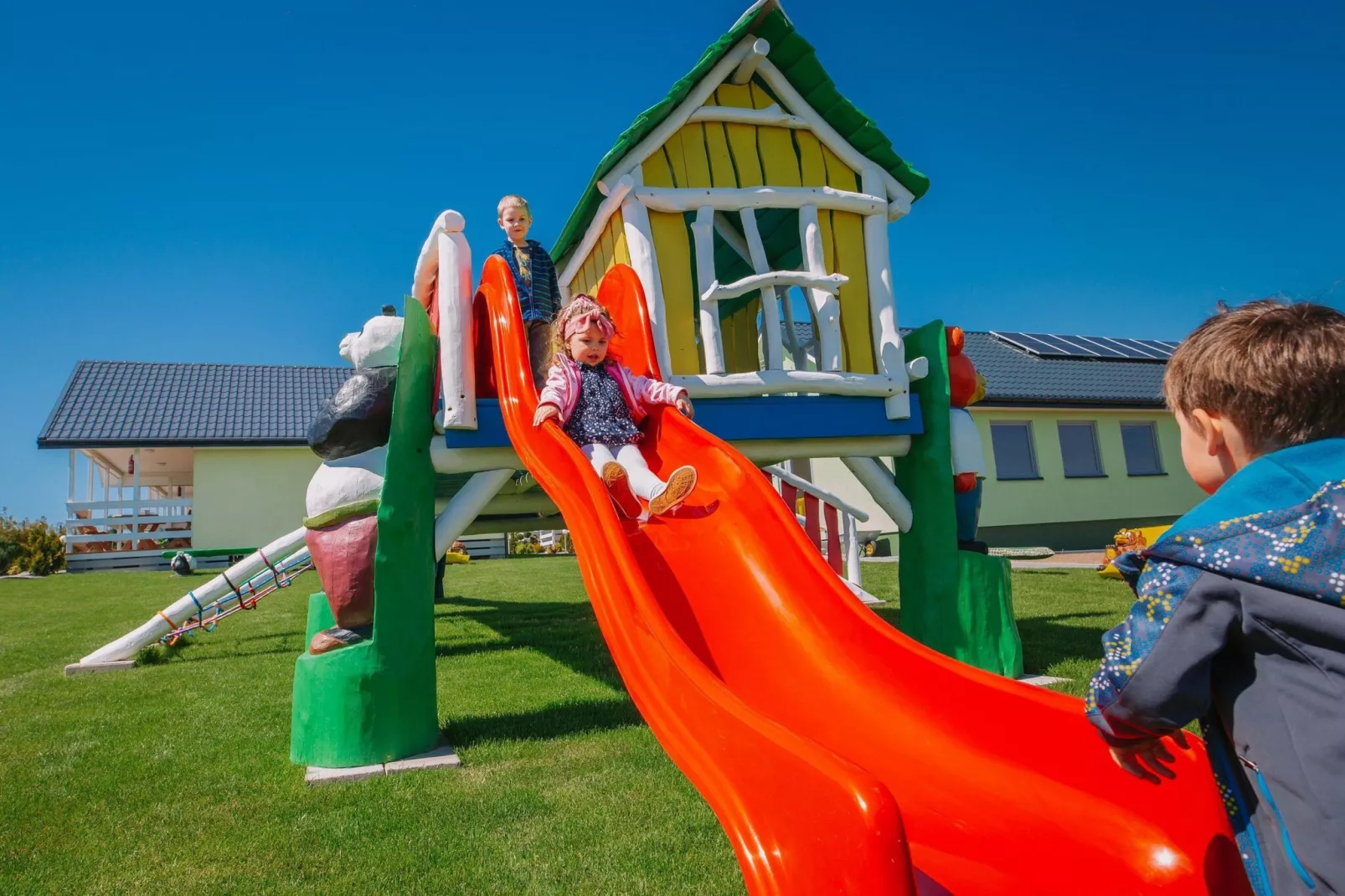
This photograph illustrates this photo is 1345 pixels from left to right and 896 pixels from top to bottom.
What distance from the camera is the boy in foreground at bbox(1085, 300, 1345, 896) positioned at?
4.16 feet

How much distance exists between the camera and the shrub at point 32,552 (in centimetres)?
1905

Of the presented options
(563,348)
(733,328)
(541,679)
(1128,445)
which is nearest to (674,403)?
(563,348)

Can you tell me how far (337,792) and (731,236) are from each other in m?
5.85

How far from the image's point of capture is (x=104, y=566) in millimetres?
19531

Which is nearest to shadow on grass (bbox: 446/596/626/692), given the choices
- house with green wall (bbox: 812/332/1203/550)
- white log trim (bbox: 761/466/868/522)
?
white log trim (bbox: 761/466/868/522)

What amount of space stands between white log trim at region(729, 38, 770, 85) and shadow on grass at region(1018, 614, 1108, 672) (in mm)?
4571

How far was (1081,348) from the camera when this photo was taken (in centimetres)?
2242

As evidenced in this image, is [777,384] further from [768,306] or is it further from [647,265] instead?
[647,265]

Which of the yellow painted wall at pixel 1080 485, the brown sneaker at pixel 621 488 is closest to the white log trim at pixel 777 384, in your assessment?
the brown sneaker at pixel 621 488

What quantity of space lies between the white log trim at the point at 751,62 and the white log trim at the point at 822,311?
110cm

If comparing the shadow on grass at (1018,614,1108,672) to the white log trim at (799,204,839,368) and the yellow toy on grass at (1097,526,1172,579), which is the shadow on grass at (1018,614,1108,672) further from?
the yellow toy on grass at (1097,526,1172,579)

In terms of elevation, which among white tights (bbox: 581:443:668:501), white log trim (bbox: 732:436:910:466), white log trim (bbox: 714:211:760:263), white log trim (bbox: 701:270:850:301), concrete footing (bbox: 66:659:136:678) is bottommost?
concrete footing (bbox: 66:659:136:678)

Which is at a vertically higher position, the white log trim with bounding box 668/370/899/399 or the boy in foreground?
the white log trim with bounding box 668/370/899/399

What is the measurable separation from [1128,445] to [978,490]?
1716 cm
